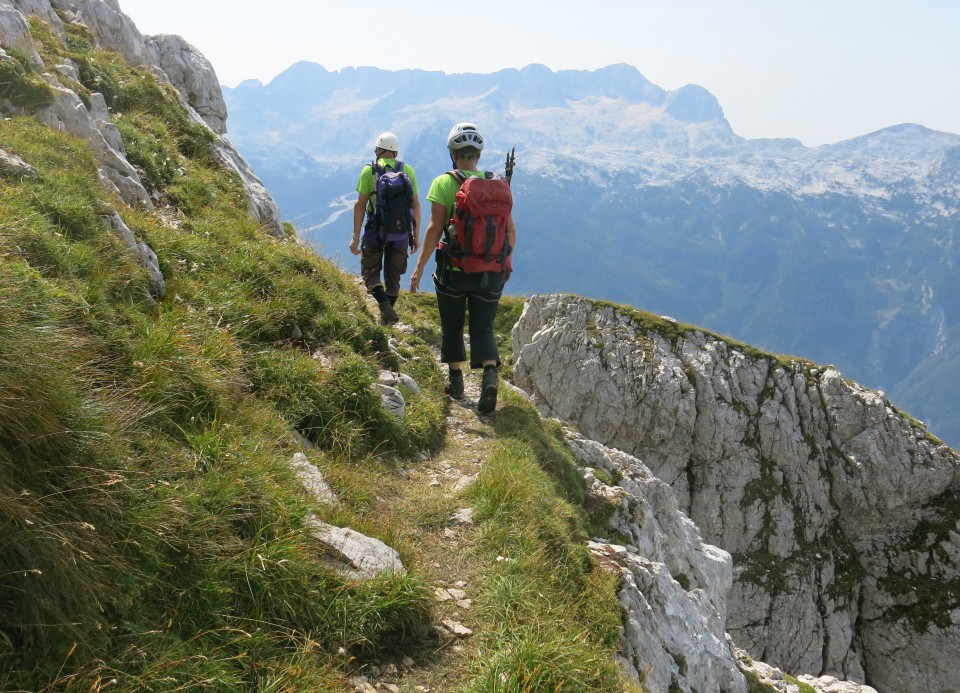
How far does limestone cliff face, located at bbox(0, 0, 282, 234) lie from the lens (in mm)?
10742

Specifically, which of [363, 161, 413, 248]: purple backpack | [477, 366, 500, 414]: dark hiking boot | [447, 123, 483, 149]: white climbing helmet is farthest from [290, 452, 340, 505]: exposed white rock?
[363, 161, 413, 248]: purple backpack

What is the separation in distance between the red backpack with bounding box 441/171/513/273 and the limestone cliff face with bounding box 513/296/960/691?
102 feet

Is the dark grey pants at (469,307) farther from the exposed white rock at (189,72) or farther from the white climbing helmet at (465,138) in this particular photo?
the exposed white rock at (189,72)

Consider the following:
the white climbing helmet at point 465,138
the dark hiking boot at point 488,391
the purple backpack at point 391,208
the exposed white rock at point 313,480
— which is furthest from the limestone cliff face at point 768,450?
the exposed white rock at point 313,480

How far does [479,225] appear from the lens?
30.8ft

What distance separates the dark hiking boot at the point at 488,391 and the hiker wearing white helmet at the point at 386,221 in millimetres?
3529

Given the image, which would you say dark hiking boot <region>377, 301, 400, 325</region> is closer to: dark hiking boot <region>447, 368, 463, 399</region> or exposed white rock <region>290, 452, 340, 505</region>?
dark hiking boot <region>447, 368, 463, 399</region>

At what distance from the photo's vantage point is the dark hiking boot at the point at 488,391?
10.2m

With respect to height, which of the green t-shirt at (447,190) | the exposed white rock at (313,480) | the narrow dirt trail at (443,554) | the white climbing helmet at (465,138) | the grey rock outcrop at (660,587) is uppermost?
the white climbing helmet at (465,138)

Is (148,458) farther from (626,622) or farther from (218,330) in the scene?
(626,622)

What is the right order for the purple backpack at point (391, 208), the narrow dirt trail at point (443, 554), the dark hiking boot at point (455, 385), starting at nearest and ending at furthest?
the narrow dirt trail at point (443, 554)
the dark hiking boot at point (455, 385)
the purple backpack at point (391, 208)

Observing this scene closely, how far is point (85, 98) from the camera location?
1225 centimetres

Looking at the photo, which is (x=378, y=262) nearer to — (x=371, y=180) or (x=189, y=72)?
(x=371, y=180)

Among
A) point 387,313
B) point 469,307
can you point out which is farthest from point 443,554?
point 387,313
